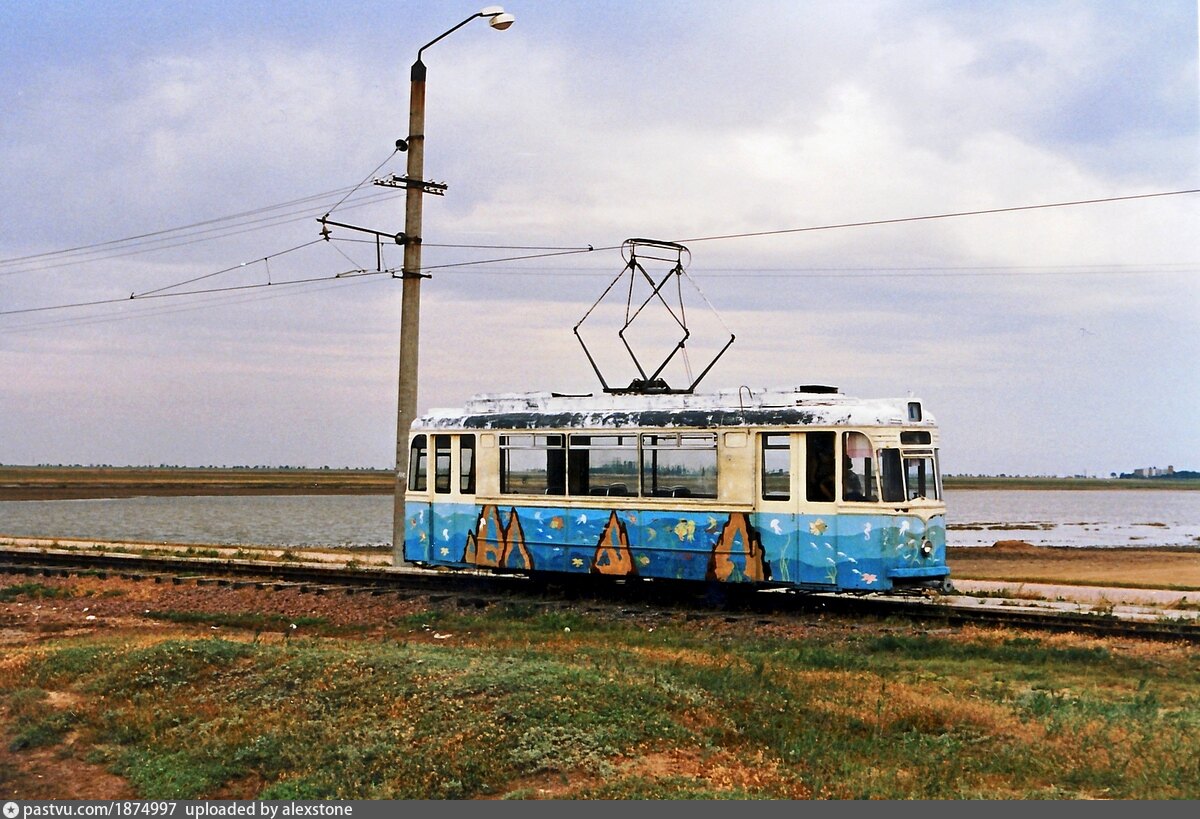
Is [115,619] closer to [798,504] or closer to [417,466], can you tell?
[417,466]

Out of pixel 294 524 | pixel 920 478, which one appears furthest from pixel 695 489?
pixel 294 524

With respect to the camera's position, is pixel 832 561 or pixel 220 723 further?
pixel 832 561

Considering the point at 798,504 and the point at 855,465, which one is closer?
the point at 855,465

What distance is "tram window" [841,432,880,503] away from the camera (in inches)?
635

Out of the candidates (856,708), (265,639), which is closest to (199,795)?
(856,708)

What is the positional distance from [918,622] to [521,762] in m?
9.02

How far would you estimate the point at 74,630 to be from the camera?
16812 millimetres

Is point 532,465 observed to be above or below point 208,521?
above

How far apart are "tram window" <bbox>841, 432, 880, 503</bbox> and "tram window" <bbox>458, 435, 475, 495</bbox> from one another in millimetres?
7007

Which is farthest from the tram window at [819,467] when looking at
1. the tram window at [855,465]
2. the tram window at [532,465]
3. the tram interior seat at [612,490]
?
the tram window at [532,465]

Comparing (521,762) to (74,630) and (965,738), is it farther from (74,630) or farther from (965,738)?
(74,630)

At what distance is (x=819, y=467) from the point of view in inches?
644

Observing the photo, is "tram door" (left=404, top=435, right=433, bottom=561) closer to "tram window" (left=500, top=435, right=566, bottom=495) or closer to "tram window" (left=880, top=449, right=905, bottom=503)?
"tram window" (left=500, top=435, right=566, bottom=495)

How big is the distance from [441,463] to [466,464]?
2.18 feet
